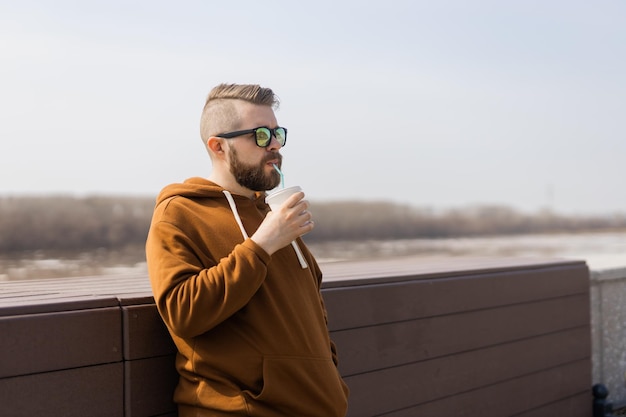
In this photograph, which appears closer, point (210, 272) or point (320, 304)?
point (210, 272)

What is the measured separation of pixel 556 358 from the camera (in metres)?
4.22

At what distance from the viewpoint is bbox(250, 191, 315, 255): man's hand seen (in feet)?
6.47

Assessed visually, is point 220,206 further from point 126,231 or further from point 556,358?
point 126,231

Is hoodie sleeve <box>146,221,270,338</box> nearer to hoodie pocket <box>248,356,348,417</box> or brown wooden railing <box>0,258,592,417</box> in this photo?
hoodie pocket <box>248,356,348,417</box>

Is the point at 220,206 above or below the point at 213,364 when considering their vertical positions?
above

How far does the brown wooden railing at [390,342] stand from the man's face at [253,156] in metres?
→ 0.49

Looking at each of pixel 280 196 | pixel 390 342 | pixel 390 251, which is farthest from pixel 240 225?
pixel 390 251

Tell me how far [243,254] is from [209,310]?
0.54 feet

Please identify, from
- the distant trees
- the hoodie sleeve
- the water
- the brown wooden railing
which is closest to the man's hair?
the hoodie sleeve

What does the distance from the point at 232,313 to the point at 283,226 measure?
259 millimetres

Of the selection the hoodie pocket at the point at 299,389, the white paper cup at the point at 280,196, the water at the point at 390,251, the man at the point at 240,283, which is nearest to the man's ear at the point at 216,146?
the man at the point at 240,283

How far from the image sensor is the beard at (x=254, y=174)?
7.21ft

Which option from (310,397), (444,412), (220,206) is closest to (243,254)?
(220,206)

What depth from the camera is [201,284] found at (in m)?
1.88
